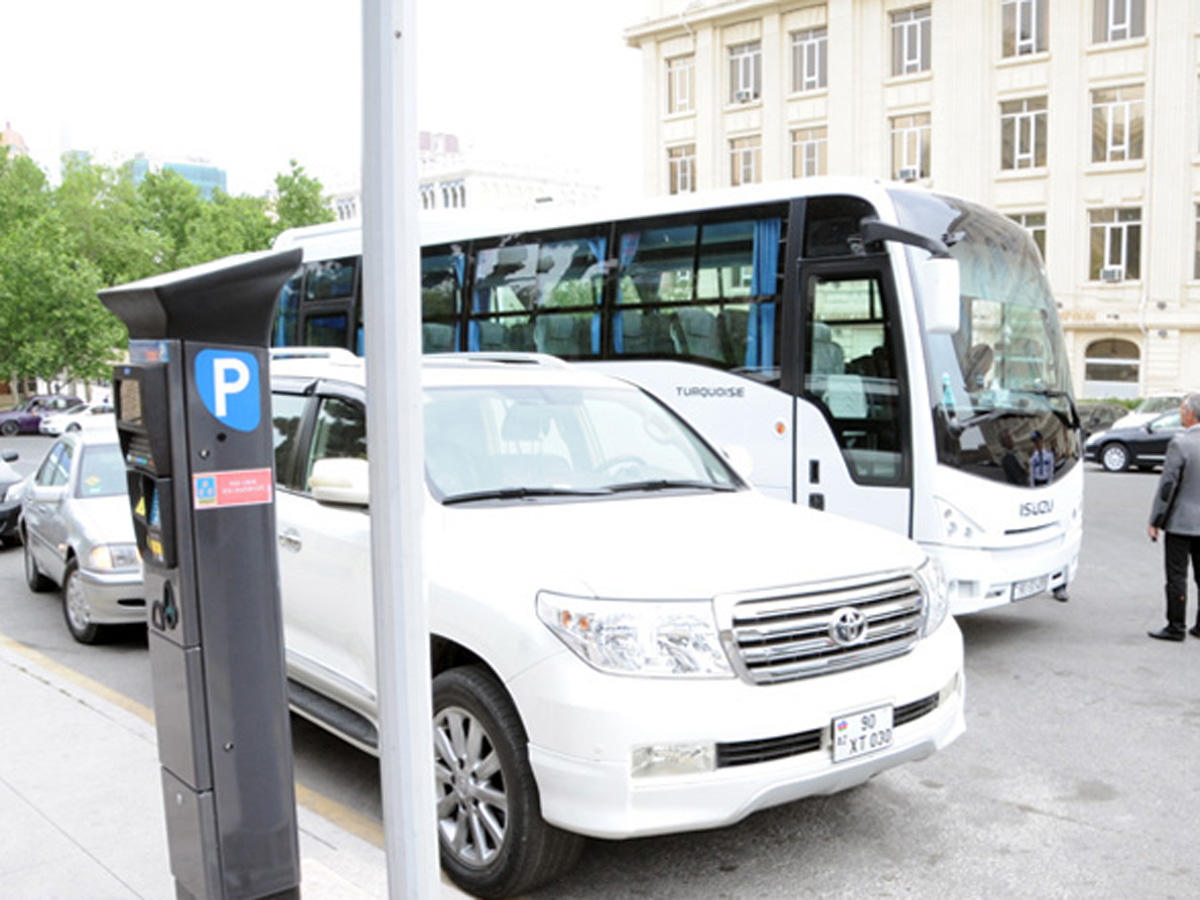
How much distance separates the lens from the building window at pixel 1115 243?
33.1m

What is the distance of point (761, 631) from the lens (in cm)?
372

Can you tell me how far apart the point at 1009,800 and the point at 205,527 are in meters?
3.55

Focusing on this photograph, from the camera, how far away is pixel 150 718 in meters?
5.97

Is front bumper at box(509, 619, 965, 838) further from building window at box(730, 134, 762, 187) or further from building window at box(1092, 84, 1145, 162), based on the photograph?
building window at box(730, 134, 762, 187)

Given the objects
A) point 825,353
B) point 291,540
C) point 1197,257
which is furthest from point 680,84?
point 291,540

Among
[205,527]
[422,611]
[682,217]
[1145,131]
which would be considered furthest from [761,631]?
[1145,131]

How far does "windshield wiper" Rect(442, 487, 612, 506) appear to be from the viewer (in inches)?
179

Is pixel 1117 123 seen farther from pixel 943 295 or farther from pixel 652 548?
pixel 652 548

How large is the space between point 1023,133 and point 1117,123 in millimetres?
2635

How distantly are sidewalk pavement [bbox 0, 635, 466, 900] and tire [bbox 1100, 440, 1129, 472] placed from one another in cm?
2059

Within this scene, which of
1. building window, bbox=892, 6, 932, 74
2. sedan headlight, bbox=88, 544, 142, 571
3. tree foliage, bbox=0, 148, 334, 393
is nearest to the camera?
sedan headlight, bbox=88, 544, 142, 571

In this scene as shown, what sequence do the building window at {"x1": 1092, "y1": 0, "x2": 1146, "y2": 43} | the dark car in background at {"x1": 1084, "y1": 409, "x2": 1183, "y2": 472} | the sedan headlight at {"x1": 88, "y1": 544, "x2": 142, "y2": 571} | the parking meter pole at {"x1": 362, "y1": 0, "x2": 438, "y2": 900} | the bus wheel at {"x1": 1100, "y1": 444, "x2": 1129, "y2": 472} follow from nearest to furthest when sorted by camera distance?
the parking meter pole at {"x1": 362, "y1": 0, "x2": 438, "y2": 900} → the sedan headlight at {"x1": 88, "y1": 544, "x2": 142, "y2": 571} → the dark car in background at {"x1": 1084, "y1": 409, "x2": 1183, "y2": 472} → the bus wheel at {"x1": 1100, "y1": 444, "x2": 1129, "y2": 472} → the building window at {"x1": 1092, "y1": 0, "x2": 1146, "y2": 43}

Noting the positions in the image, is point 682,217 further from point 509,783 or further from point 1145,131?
point 1145,131

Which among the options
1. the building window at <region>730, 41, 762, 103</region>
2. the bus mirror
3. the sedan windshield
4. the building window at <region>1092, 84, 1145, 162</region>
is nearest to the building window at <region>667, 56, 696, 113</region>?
the building window at <region>730, 41, 762, 103</region>
